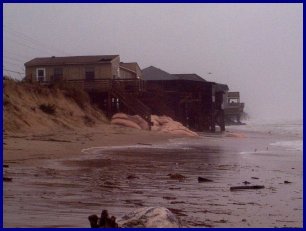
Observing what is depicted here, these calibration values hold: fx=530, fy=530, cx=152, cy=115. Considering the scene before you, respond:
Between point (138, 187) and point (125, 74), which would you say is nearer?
point (138, 187)

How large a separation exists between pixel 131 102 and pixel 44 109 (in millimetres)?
8798

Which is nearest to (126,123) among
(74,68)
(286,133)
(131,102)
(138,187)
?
(131,102)

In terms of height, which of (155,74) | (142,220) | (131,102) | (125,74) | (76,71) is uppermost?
(155,74)

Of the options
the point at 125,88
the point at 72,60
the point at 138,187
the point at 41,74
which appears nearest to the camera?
the point at 138,187

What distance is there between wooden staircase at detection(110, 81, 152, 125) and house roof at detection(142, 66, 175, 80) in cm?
2171

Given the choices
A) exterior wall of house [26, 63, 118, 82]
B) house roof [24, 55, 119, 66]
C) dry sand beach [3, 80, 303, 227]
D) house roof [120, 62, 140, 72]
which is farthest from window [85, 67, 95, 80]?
dry sand beach [3, 80, 303, 227]

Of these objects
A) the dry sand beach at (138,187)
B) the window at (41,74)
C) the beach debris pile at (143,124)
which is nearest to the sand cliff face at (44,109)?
the beach debris pile at (143,124)

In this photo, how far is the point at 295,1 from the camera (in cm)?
725

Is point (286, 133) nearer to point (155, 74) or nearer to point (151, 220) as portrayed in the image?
point (155, 74)

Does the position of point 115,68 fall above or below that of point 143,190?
above

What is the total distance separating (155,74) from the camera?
59.7 metres

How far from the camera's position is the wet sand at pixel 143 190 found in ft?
20.8

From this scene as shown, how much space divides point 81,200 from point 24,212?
3.98 feet

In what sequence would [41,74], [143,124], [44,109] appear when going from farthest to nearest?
[41,74], [143,124], [44,109]
